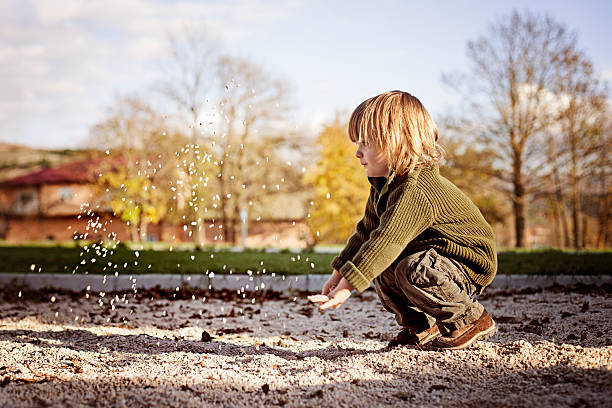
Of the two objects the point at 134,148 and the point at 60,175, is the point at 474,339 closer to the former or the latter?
the point at 134,148

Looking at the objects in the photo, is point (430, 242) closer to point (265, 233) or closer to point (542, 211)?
point (542, 211)

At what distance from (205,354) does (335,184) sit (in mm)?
23638

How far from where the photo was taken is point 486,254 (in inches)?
115

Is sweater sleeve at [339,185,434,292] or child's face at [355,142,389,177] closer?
sweater sleeve at [339,185,434,292]

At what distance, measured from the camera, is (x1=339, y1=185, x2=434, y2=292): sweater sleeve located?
243 centimetres

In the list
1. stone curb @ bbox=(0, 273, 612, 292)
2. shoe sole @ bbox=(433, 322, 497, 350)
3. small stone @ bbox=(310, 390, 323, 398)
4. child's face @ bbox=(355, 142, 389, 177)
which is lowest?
stone curb @ bbox=(0, 273, 612, 292)

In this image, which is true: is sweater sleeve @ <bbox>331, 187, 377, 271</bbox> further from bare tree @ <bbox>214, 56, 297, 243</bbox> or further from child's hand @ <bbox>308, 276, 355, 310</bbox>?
bare tree @ <bbox>214, 56, 297, 243</bbox>

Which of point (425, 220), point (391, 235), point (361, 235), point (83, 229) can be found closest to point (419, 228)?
point (425, 220)

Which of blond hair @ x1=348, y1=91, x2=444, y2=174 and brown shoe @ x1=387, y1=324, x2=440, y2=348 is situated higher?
blond hair @ x1=348, y1=91, x2=444, y2=174

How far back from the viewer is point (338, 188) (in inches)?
1054

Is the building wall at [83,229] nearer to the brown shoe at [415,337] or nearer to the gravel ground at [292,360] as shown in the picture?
the gravel ground at [292,360]

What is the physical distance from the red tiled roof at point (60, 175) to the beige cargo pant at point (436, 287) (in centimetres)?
3599

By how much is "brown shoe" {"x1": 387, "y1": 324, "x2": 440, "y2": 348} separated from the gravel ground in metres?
0.17

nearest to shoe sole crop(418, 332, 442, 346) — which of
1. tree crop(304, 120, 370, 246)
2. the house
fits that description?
tree crop(304, 120, 370, 246)
